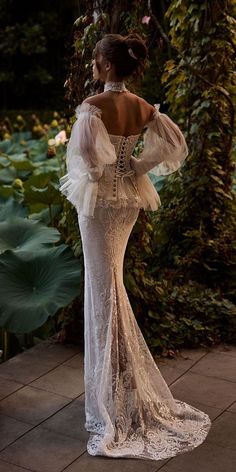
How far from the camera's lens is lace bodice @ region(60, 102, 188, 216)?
3092mm

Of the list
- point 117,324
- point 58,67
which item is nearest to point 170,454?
point 117,324

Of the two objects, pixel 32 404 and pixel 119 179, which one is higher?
pixel 119 179

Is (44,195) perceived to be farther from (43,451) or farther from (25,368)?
(43,451)

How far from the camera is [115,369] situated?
337cm

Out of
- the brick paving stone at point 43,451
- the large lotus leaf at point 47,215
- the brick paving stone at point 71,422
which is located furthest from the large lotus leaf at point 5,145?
the brick paving stone at point 43,451

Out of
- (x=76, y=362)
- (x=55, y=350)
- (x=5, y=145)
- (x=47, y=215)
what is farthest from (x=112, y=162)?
(x=5, y=145)

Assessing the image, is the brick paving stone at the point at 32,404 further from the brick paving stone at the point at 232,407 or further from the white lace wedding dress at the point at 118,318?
the brick paving stone at the point at 232,407

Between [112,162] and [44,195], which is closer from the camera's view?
[112,162]

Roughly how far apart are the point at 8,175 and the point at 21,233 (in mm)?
1737

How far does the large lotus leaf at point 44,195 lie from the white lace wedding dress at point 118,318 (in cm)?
135

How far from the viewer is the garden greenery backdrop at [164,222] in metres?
4.02

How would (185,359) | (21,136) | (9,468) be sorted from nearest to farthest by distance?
1. (9,468)
2. (185,359)
3. (21,136)

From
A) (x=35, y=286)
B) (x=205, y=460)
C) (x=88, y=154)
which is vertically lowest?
(x=205, y=460)

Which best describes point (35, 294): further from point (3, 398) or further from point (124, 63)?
point (124, 63)
